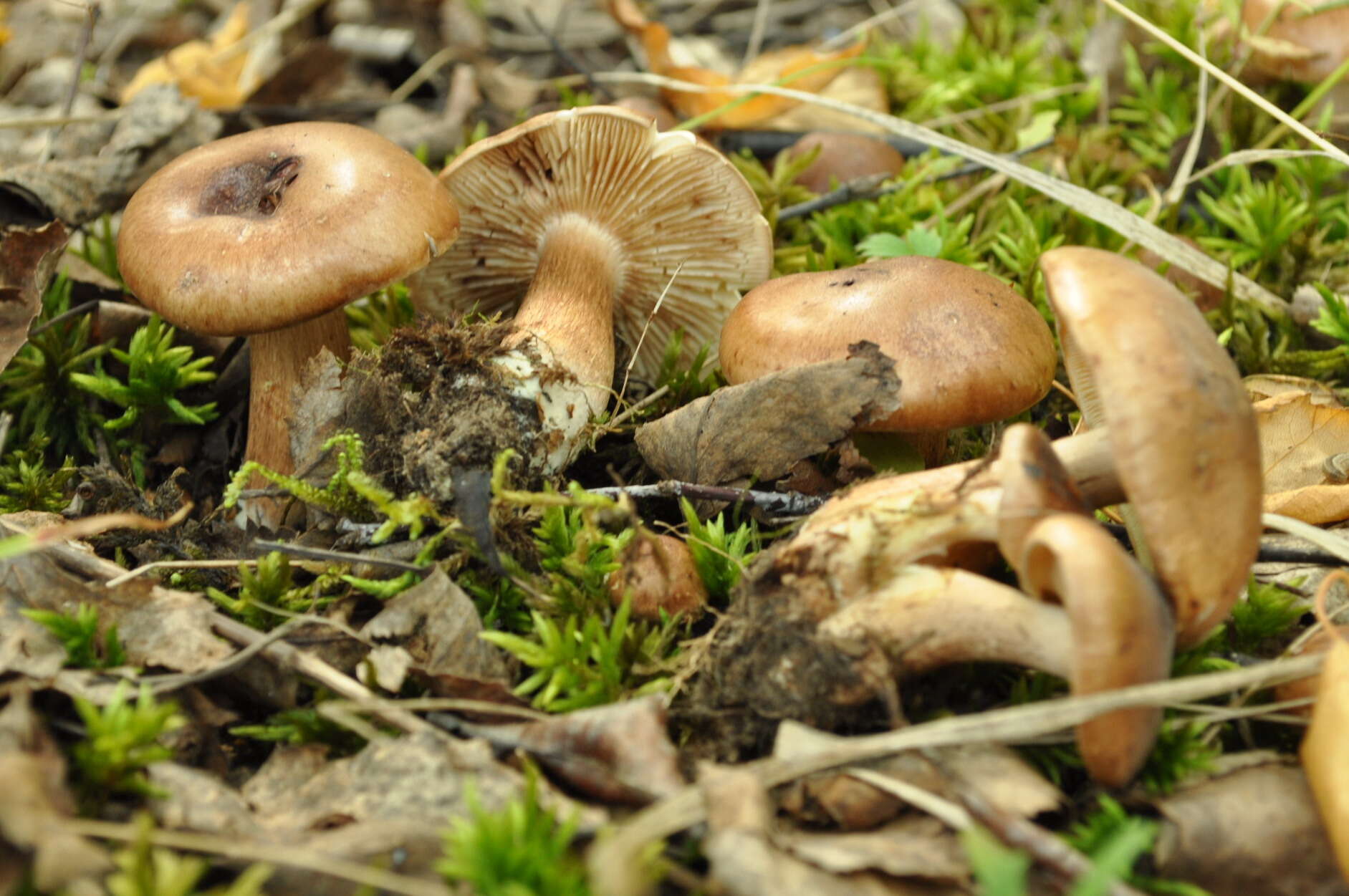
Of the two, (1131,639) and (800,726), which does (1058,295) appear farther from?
(800,726)

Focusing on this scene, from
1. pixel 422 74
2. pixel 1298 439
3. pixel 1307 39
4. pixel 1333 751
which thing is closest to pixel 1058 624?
pixel 1333 751

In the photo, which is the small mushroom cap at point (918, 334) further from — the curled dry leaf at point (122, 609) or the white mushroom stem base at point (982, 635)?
the curled dry leaf at point (122, 609)

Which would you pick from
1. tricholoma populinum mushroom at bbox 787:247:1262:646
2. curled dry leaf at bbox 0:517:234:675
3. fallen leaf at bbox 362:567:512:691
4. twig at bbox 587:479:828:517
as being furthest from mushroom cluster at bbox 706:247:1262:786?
curled dry leaf at bbox 0:517:234:675

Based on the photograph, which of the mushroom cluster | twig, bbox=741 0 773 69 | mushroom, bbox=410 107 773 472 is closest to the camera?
the mushroom cluster

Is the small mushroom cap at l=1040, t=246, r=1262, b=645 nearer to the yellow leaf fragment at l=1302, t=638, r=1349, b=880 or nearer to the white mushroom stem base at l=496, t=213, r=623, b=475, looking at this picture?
the yellow leaf fragment at l=1302, t=638, r=1349, b=880

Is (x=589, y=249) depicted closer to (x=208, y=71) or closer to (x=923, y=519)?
(x=923, y=519)

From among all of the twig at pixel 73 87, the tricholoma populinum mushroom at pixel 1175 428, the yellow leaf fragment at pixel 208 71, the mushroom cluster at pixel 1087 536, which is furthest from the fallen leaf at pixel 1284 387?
the twig at pixel 73 87
